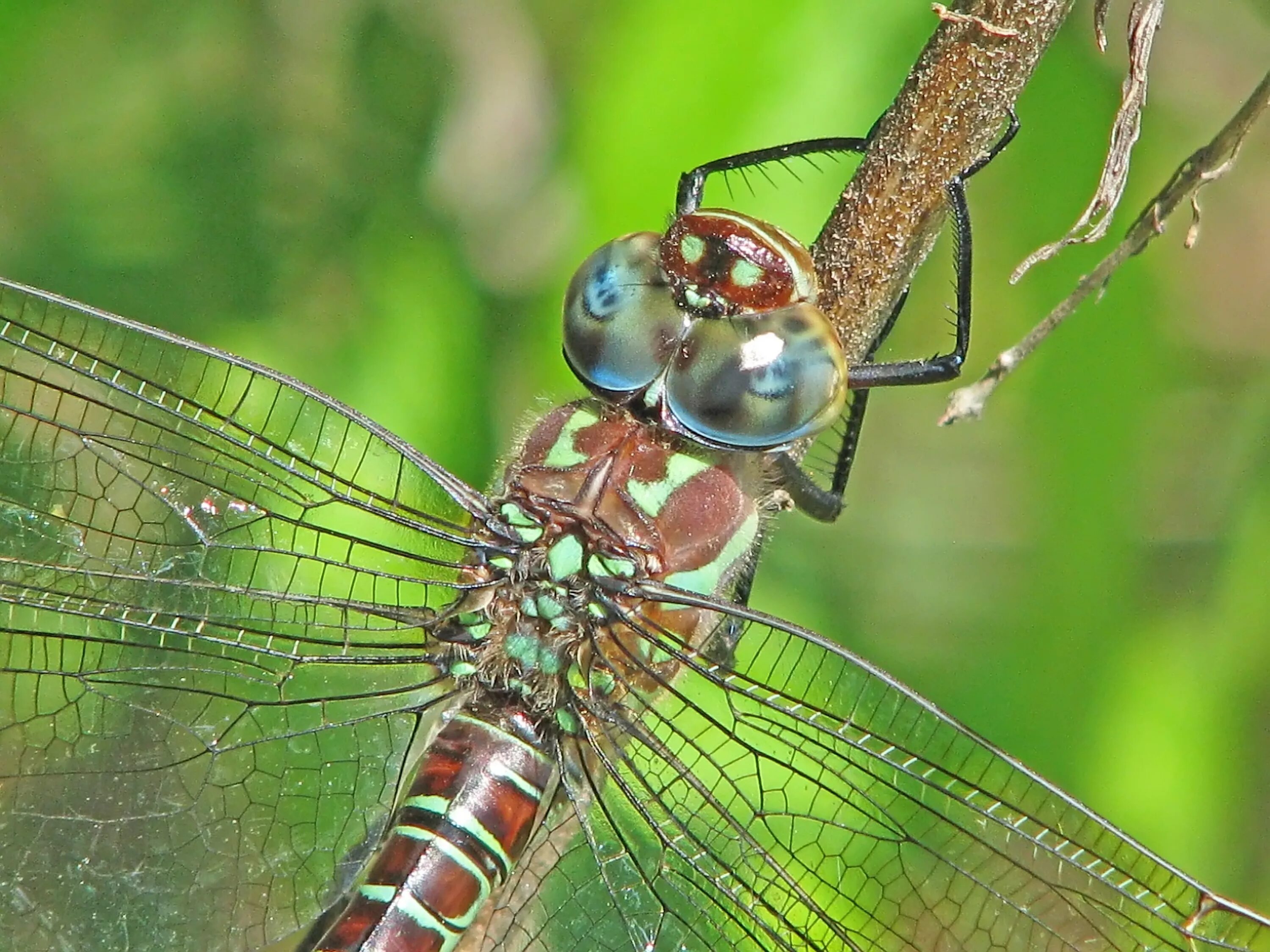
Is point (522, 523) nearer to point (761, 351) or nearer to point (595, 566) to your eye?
point (595, 566)

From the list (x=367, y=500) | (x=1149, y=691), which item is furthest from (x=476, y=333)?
(x=1149, y=691)

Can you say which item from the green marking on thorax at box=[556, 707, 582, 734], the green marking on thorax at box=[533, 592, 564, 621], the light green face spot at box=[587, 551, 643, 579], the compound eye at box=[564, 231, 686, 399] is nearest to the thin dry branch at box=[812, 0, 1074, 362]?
the compound eye at box=[564, 231, 686, 399]

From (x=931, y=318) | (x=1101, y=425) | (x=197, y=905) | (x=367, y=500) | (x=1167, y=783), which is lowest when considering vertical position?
(x=197, y=905)

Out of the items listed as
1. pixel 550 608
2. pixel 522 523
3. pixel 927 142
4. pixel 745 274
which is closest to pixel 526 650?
pixel 550 608

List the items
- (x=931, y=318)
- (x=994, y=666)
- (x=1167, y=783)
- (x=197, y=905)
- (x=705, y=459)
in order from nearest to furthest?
(x=197, y=905), (x=705, y=459), (x=1167, y=783), (x=994, y=666), (x=931, y=318)

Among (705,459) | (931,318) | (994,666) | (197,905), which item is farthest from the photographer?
(931,318)

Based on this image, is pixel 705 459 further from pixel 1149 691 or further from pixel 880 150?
pixel 1149 691

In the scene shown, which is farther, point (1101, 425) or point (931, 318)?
point (931, 318)
